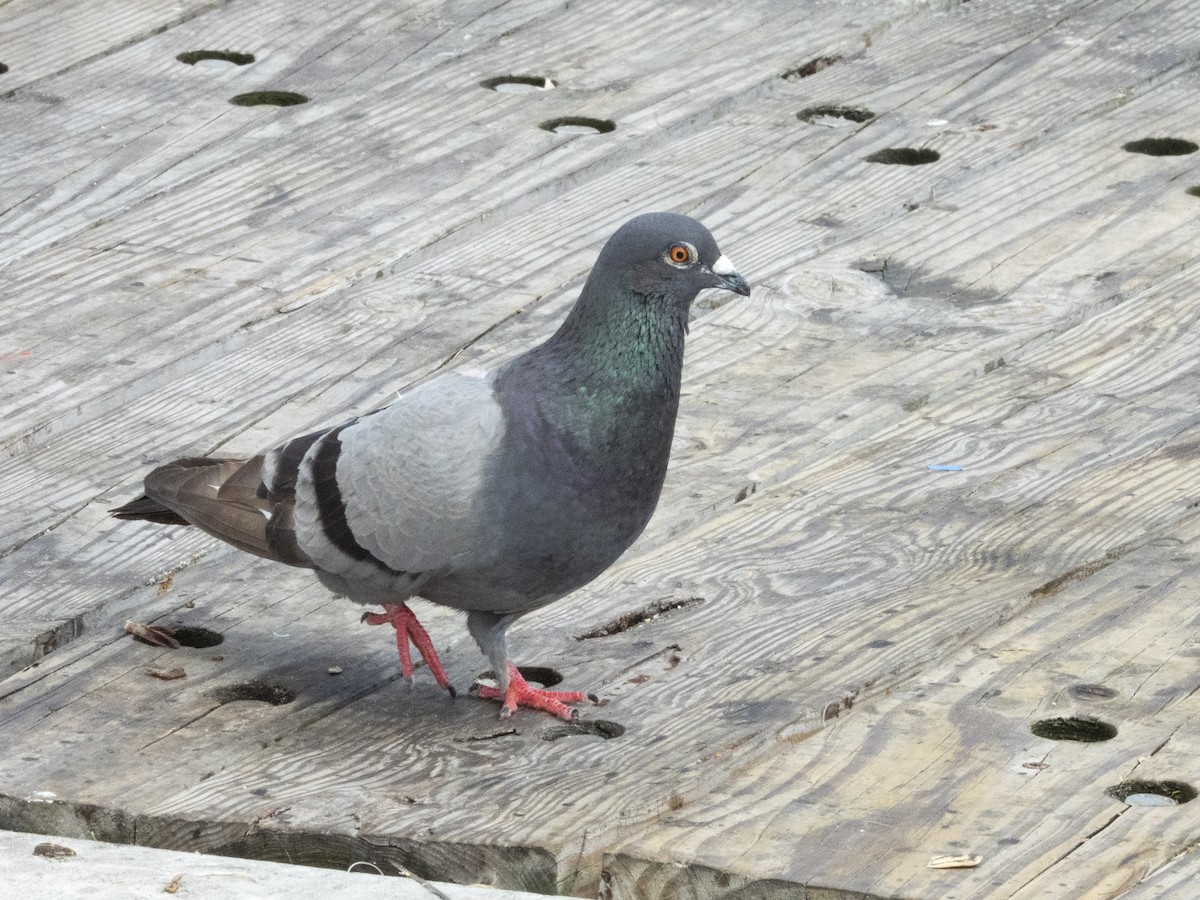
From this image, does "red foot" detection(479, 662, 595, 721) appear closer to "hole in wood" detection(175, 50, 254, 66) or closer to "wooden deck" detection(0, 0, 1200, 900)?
"wooden deck" detection(0, 0, 1200, 900)

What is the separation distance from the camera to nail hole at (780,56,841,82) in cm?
554

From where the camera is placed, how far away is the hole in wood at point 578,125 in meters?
5.25

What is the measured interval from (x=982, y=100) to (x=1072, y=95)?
0.24 meters

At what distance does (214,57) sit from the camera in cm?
561

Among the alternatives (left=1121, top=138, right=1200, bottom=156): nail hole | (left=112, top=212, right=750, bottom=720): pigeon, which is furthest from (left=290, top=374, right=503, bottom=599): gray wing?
(left=1121, top=138, right=1200, bottom=156): nail hole

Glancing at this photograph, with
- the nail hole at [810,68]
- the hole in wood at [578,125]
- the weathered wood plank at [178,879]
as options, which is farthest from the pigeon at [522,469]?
the nail hole at [810,68]

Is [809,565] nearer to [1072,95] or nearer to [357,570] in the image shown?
[357,570]

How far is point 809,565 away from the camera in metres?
3.61

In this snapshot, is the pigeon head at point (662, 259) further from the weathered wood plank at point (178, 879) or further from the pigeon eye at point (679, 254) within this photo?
the weathered wood plank at point (178, 879)

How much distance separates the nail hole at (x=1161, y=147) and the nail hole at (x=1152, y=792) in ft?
8.67

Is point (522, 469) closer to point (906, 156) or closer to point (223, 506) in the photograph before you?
point (223, 506)

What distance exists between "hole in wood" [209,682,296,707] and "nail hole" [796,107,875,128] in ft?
8.38

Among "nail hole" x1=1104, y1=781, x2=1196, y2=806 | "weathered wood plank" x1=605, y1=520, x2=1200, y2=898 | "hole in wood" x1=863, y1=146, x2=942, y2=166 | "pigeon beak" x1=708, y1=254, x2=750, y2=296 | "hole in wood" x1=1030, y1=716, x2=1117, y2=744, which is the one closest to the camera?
"weathered wood plank" x1=605, y1=520, x2=1200, y2=898

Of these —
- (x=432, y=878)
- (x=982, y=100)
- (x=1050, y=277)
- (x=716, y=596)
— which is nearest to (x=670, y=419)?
(x=716, y=596)
